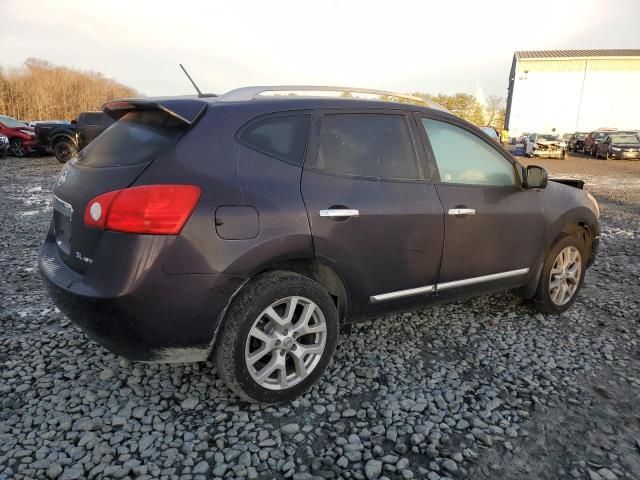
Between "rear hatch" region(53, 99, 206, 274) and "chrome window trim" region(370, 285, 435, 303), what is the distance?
1.52m

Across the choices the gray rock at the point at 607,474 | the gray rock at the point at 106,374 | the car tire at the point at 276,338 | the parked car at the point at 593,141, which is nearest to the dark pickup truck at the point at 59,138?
the gray rock at the point at 106,374

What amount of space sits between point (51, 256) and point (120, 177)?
0.93 metres

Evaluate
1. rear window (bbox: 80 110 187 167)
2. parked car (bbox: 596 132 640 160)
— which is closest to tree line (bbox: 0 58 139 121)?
parked car (bbox: 596 132 640 160)

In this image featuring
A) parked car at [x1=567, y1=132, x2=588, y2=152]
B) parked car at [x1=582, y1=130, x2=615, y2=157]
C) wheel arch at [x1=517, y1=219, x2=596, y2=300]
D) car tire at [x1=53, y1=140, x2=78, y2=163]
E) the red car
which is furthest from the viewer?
parked car at [x1=567, y1=132, x2=588, y2=152]

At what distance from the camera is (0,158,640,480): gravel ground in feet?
7.21

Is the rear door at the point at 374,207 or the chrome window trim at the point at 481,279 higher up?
the rear door at the point at 374,207

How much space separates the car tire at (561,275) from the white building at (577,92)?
5198 cm

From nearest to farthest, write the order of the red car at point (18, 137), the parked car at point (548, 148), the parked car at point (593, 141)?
the red car at point (18, 137), the parked car at point (548, 148), the parked car at point (593, 141)

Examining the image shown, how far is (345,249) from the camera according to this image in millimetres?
2705

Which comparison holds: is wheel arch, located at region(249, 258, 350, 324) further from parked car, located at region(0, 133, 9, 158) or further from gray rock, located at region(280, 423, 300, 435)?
parked car, located at region(0, 133, 9, 158)

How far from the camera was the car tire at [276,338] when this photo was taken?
241cm

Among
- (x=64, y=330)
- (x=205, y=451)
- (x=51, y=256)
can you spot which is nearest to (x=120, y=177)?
(x=51, y=256)

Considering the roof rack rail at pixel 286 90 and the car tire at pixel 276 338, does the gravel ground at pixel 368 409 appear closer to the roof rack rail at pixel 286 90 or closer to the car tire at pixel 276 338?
the car tire at pixel 276 338

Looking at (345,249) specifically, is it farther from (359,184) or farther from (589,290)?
(589,290)
